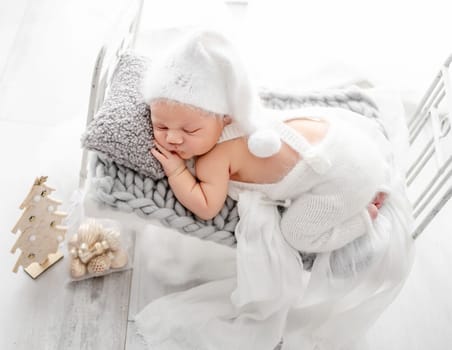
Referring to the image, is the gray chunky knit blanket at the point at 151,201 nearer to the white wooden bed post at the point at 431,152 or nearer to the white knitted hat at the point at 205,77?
the white knitted hat at the point at 205,77

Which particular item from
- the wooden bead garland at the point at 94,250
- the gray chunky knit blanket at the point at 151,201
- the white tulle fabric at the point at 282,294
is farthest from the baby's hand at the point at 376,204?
the wooden bead garland at the point at 94,250

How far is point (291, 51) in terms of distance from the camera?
1.83 m

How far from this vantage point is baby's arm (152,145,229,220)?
43.2 inches

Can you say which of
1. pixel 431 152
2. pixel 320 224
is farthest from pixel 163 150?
pixel 431 152

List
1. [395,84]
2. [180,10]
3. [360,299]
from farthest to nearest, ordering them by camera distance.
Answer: [180,10]
[395,84]
[360,299]

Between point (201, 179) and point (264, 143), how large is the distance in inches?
6.9

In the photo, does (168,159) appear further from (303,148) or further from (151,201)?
(303,148)

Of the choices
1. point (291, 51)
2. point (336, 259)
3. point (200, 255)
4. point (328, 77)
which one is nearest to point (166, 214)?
point (200, 255)

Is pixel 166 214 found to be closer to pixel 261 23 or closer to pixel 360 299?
pixel 360 299

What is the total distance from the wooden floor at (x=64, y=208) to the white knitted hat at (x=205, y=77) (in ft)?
1.99

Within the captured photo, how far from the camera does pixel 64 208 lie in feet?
4.95

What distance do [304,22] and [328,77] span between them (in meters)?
0.39

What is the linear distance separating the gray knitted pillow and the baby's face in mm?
36

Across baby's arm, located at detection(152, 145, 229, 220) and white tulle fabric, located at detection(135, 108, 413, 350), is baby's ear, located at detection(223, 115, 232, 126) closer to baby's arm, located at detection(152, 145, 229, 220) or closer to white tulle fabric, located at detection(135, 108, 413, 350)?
baby's arm, located at detection(152, 145, 229, 220)
